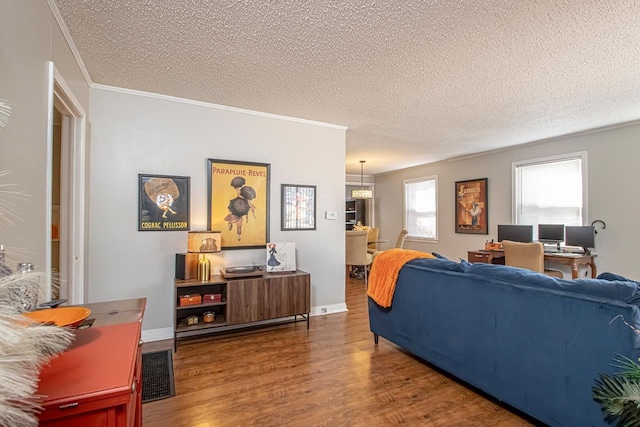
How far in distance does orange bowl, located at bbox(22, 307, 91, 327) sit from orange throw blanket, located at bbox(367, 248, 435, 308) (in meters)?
2.21

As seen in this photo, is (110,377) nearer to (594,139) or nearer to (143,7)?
(143,7)

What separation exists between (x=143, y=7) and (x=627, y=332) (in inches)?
121

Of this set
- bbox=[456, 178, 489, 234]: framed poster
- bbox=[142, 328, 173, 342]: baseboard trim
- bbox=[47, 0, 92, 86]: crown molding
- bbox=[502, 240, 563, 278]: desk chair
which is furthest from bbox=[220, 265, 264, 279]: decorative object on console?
bbox=[456, 178, 489, 234]: framed poster

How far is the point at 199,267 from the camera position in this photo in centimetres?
312

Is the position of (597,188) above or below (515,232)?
above

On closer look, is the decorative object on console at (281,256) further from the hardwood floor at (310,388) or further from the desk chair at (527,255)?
the desk chair at (527,255)

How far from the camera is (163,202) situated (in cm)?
316

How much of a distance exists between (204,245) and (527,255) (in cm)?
399

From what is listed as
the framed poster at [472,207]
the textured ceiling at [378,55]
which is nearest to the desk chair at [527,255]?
the framed poster at [472,207]

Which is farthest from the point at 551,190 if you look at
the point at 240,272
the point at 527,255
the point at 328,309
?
the point at 240,272

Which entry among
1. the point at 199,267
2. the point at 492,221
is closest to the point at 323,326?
the point at 199,267

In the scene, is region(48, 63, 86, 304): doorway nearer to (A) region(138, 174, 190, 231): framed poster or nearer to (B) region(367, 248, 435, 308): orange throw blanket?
(A) region(138, 174, 190, 231): framed poster

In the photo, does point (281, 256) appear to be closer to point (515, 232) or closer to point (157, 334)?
point (157, 334)

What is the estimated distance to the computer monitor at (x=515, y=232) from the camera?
478cm
